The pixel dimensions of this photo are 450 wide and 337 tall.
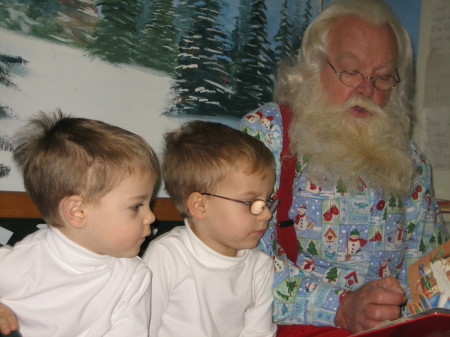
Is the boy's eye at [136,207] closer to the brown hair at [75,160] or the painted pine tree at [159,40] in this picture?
the brown hair at [75,160]

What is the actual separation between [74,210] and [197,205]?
1.28ft

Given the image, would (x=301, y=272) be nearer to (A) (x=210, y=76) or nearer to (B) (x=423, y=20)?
(A) (x=210, y=76)

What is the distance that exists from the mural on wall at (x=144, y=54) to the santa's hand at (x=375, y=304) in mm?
1105

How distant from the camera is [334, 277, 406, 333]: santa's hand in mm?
1425

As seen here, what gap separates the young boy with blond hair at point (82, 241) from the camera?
4.12 feet

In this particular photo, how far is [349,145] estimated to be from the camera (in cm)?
181

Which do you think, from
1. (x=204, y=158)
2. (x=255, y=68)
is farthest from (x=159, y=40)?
Result: (x=204, y=158)

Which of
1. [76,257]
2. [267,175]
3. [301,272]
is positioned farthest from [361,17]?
[76,257]

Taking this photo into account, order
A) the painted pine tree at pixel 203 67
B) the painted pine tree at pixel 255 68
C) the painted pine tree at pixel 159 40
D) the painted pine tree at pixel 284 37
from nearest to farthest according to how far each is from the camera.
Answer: the painted pine tree at pixel 159 40 < the painted pine tree at pixel 203 67 < the painted pine tree at pixel 255 68 < the painted pine tree at pixel 284 37

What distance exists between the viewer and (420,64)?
9.61 ft

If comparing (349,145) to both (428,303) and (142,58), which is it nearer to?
(428,303)

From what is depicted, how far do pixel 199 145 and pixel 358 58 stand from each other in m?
0.81

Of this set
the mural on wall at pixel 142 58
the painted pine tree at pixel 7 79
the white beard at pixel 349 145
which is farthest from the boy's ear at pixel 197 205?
the painted pine tree at pixel 7 79

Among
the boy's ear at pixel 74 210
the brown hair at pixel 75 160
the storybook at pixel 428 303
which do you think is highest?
the brown hair at pixel 75 160
